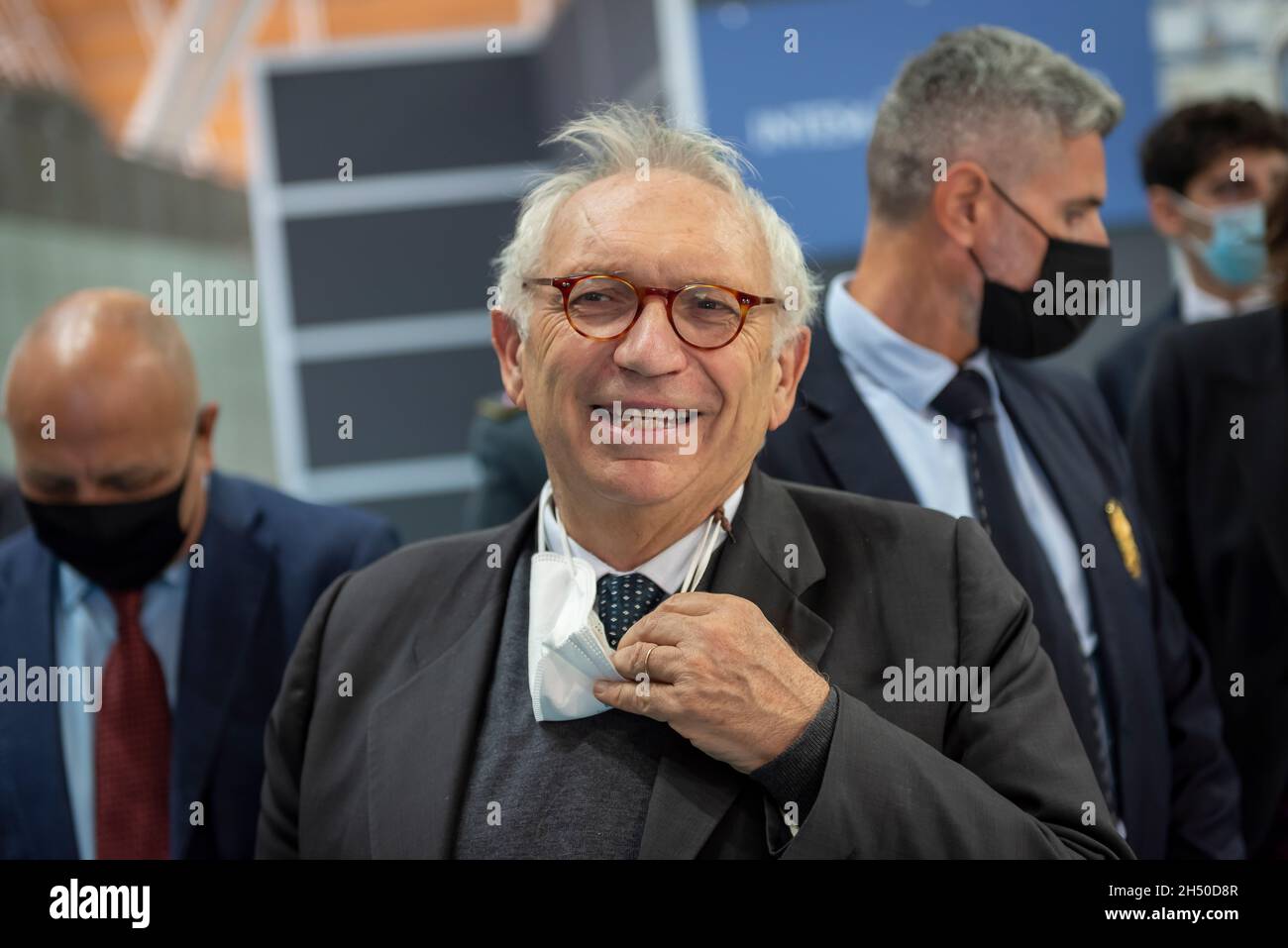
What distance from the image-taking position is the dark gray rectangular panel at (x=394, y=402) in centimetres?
243

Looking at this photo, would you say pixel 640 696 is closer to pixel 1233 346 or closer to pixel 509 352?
pixel 509 352

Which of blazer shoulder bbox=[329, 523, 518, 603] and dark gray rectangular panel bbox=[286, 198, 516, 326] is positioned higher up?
dark gray rectangular panel bbox=[286, 198, 516, 326]

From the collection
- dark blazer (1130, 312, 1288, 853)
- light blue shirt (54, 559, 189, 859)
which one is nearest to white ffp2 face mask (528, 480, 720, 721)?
light blue shirt (54, 559, 189, 859)

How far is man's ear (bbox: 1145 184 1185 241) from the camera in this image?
7.38 ft

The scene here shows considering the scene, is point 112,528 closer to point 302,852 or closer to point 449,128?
point 302,852

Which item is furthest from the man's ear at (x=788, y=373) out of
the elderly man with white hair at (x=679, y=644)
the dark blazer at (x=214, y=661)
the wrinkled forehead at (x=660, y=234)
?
the dark blazer at (x=214, y=661)

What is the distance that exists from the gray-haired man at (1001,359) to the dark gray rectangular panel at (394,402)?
2.66 feet

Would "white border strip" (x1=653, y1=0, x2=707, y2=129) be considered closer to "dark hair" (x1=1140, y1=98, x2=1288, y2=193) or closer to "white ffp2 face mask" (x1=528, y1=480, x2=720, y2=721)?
"dark hair" (x1=1140, y1=98, x2=1288, y2=193)

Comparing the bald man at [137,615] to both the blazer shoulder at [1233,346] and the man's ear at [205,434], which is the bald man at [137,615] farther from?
the blazer shoulder at [1233,346]

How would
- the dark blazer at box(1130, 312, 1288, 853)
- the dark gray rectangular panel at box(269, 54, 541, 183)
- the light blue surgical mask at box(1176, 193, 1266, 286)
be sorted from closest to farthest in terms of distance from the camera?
the dark blazer at box(1130, 312, 1288, 853) → the light blue surgical mask at box(1176, 193, 1266, 286) → the dark gray rectangular panel at box(269, 54, 541, 183)

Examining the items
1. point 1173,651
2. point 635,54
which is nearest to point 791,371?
point 1173,651

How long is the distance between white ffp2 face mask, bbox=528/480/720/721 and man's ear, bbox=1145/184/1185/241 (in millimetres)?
1212

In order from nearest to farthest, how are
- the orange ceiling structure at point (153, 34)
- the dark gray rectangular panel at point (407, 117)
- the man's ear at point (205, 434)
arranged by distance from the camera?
the man's ear at point (205, 434), the dark gray rectangular panel at point (407, 117), the orange ceiling structure at point (153, 34)

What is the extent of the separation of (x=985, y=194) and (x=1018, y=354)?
0.24 m
